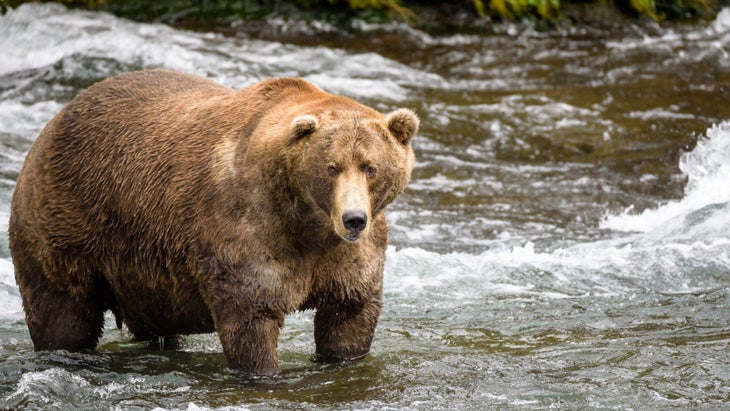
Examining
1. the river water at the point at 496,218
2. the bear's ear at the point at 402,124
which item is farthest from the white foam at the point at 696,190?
the bear's ear at the point at 402,124

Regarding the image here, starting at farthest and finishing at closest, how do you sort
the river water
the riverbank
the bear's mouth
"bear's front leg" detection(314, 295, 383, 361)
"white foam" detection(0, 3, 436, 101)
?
the riverbank < "white foam" detection(0, 3, 436, 101) < "bear's front leg" detection(314, 295, 383, 361) < the river water < the bear's mouth

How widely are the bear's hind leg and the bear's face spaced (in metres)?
2.41

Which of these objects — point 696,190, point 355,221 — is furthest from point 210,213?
point 696,190

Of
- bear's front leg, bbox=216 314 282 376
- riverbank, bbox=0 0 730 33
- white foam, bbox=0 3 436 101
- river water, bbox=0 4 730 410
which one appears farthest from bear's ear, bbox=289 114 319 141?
riverbank, bbox=0 0 730 33

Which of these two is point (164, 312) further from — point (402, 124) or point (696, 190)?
point (696, 190)

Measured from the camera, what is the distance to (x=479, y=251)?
12.1 metres

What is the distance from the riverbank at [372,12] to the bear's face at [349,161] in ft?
46.4

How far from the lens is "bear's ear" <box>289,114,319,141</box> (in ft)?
22.0

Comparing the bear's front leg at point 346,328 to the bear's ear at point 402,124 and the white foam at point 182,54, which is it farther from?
the white foam at point 182,54

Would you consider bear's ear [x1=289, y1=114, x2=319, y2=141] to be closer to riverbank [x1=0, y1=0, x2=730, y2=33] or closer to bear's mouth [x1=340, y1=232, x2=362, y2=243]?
bear's mouth [x1=340, y1=232, x2=362, y2=243]

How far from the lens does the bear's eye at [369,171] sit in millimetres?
6688

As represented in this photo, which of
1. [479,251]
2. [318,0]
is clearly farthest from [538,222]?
[318,0]

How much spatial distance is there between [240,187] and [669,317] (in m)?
4.10

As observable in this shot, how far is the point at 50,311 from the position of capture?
828 cm
